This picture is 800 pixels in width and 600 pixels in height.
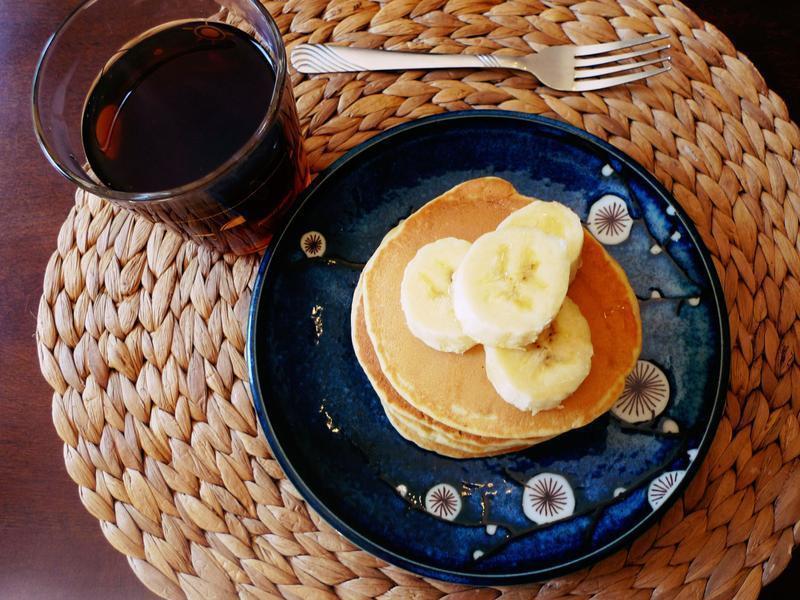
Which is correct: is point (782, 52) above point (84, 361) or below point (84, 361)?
above

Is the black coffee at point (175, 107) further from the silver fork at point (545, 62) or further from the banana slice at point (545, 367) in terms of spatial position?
the banana slice at point (545, 367)

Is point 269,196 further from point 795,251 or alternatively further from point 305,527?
point 795,251

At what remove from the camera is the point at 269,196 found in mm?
1086

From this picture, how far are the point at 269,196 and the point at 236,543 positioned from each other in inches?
21.6

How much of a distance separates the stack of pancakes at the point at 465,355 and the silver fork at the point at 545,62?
304mm

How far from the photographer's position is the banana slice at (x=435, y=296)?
3.17ft

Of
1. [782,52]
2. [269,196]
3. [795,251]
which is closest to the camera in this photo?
[269,196]

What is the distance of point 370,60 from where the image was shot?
127 cm

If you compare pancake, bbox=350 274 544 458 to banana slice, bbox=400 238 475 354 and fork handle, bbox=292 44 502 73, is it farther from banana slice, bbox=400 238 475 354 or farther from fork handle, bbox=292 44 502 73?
fork handle, bbox=292 44 502 73

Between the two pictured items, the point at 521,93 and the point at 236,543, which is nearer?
the point at 236,543

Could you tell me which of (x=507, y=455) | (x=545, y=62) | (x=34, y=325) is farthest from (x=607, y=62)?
(x=34, y=325)

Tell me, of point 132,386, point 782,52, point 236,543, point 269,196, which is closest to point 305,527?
point 236,543

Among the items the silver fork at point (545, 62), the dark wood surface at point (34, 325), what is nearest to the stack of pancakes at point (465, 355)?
the silver fork at point (545, 62)

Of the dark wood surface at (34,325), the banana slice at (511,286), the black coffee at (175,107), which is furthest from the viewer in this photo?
the dark wood surface at (34,325)
